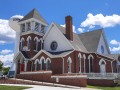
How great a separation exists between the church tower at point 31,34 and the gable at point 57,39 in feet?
5.28

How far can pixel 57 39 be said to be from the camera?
41188 millimetres

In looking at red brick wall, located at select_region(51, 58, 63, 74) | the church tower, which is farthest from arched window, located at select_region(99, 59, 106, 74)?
the church tower

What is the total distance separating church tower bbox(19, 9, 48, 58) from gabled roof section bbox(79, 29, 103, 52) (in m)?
9.36

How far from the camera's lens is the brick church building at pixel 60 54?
35.9m

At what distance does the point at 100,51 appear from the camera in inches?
1762

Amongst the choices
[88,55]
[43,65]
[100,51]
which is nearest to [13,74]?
[43,65]

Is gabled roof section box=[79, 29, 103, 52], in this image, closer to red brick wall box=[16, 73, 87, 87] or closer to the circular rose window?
the circular rose window

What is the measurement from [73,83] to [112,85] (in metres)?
7.23

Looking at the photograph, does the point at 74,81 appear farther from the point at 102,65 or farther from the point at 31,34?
the point at 31,34

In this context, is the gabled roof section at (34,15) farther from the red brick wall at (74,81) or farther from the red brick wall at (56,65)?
the red brick wall at (74,81)

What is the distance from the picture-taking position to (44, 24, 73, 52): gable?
130ft

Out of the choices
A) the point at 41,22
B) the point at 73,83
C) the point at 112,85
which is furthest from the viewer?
the point at 41,22

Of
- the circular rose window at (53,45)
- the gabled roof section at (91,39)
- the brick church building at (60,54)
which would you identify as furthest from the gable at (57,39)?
the gabled roof section at (91,39)

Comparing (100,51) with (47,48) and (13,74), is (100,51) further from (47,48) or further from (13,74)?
(13,74)
